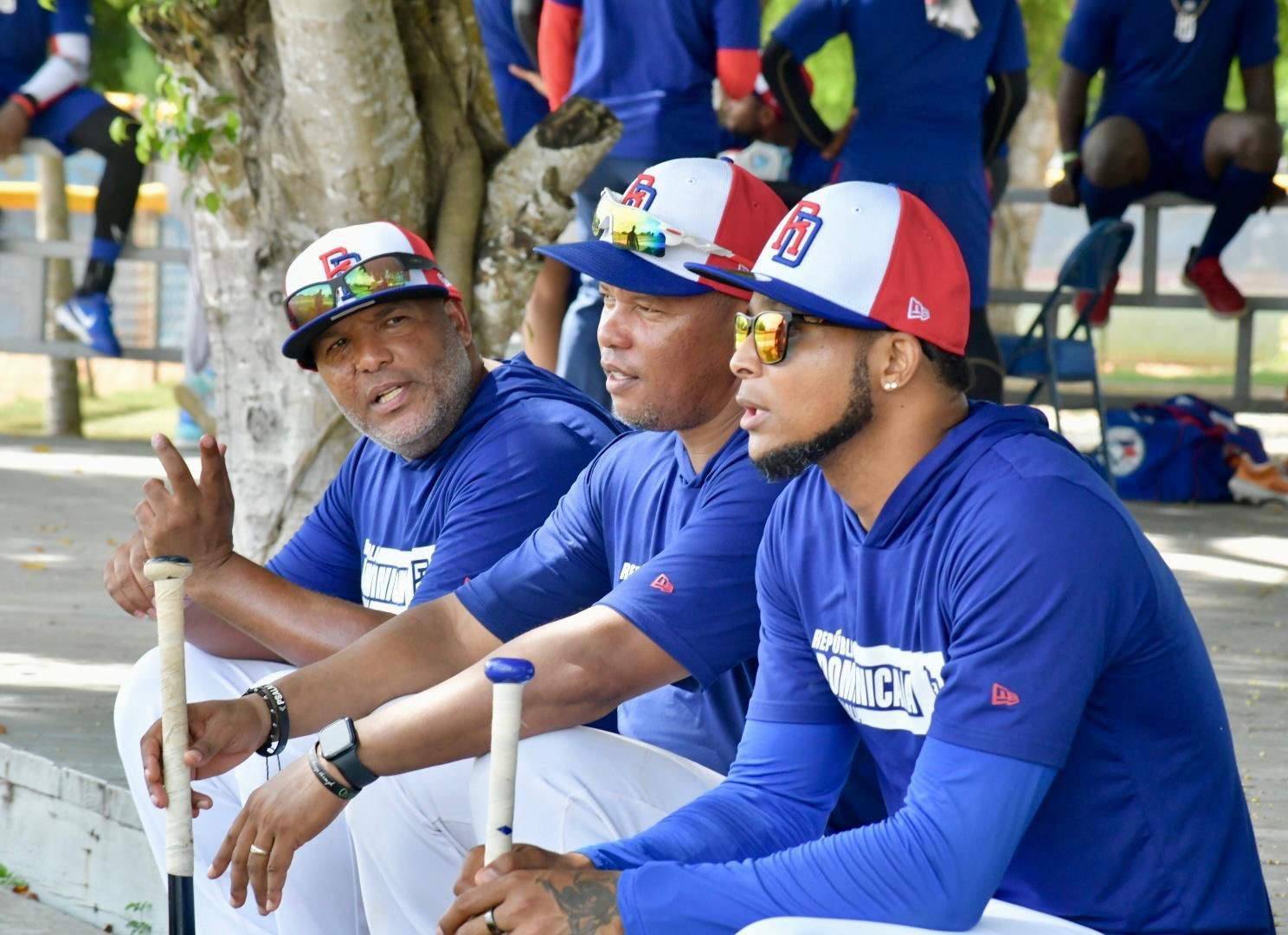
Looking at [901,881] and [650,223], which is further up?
[650,223]

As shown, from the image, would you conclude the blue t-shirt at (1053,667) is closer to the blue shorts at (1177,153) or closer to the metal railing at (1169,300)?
the blue shorts at (1177,153)

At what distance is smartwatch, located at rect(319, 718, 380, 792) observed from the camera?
3.11m

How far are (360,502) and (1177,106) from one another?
6197 mm

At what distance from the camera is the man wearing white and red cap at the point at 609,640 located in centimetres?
310

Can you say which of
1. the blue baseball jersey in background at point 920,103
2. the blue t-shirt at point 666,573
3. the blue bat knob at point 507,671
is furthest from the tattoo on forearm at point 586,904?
the blue baseball jersey in background at point 920,103

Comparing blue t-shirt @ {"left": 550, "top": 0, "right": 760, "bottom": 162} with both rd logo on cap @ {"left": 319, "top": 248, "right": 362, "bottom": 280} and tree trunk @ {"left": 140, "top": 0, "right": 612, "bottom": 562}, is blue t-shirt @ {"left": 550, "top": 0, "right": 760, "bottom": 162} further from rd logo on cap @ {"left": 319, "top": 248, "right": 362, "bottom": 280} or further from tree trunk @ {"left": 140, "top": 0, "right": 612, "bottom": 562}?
rd logo on cap @ {"left": 319, "top": 248, "right": 362, "bottom": 280}

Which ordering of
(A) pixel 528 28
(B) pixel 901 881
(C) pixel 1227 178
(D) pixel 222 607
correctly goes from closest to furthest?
(B) pixel 901 881
(D) pixel 222 607
(A) pixel 528 28
(C) pixel 1227 178

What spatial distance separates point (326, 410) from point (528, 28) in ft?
11.6

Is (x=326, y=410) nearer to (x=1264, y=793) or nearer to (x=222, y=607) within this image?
(x=222, y=607)

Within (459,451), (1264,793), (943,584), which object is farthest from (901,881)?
(1264,793)

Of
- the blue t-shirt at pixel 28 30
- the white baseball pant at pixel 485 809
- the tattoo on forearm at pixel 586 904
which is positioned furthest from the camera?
the blue t-shirt at pixel 28 30

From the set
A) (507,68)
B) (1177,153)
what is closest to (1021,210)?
(1177,153)

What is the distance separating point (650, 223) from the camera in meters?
3.37

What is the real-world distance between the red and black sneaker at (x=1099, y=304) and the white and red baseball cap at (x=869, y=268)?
6531mm
